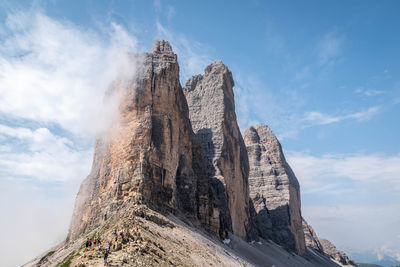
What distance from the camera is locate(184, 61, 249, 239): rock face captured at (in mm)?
62906

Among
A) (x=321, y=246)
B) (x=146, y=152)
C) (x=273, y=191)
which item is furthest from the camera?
(x=321, y=246)

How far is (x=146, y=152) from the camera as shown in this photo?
3509 cm

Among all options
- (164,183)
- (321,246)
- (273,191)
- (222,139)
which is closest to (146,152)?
(164,183)

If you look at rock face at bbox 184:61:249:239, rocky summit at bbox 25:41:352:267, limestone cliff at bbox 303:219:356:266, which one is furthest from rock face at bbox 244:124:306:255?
limestone cliff at bbox 303:219:356:266

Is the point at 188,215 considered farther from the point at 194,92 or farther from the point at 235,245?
the point at 194,92

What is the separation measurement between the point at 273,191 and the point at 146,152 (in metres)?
71.0

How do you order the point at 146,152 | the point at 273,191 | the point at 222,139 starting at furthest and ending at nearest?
the point at 273,191
the point at 222,139
the point at 146,152

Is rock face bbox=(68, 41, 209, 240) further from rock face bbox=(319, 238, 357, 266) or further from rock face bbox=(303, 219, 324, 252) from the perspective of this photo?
rock face bbox=(319, 238, 357, 266)

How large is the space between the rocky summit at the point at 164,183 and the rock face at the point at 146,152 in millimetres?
121

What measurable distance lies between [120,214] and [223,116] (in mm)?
45111

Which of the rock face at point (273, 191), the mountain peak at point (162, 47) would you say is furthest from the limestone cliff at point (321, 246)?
the mountain peak at point (162, 47)

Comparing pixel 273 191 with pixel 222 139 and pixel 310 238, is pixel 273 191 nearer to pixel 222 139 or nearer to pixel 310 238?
pixel 310 238

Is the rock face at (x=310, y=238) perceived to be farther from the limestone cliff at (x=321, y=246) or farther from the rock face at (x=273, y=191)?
the rock face at (x=273, y=191)

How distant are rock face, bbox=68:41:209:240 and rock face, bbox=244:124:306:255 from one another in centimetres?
4853
